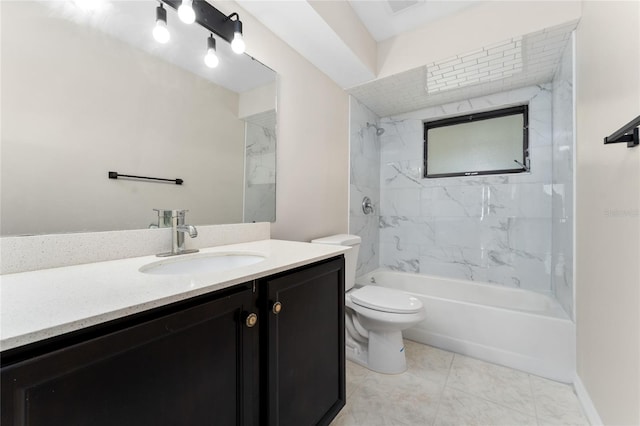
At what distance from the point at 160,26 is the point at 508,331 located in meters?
2.60

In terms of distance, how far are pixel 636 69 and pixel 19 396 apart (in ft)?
6.08

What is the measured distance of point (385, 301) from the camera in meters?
1.68

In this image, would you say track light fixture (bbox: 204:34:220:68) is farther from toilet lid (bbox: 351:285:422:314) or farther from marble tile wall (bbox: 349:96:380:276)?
toilet lid (bbox: 351:285:422:314)

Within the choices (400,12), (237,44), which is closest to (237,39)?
(237,44)

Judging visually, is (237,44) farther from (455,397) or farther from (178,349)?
(455,397)

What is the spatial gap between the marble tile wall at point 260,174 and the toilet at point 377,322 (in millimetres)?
474

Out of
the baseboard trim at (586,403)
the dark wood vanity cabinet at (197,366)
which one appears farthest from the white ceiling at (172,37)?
the baseboard trim at (586,403)

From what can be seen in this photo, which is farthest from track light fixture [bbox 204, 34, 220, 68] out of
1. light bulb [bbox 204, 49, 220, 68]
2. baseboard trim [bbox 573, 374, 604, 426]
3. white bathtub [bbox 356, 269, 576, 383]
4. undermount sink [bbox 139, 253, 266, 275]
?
baseboard trim [bbox 573, 374, 604, 426]

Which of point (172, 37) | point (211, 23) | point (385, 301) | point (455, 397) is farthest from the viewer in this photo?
point (385, 301)

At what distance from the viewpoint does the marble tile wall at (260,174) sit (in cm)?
151

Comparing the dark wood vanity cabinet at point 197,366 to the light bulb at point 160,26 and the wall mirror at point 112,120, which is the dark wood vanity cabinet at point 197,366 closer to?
the wall mirror at point 112,120

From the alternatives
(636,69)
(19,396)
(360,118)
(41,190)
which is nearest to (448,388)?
(636,69)

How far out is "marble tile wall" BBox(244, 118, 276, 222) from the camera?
1509 mm

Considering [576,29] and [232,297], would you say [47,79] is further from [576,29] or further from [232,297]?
[576,29]
